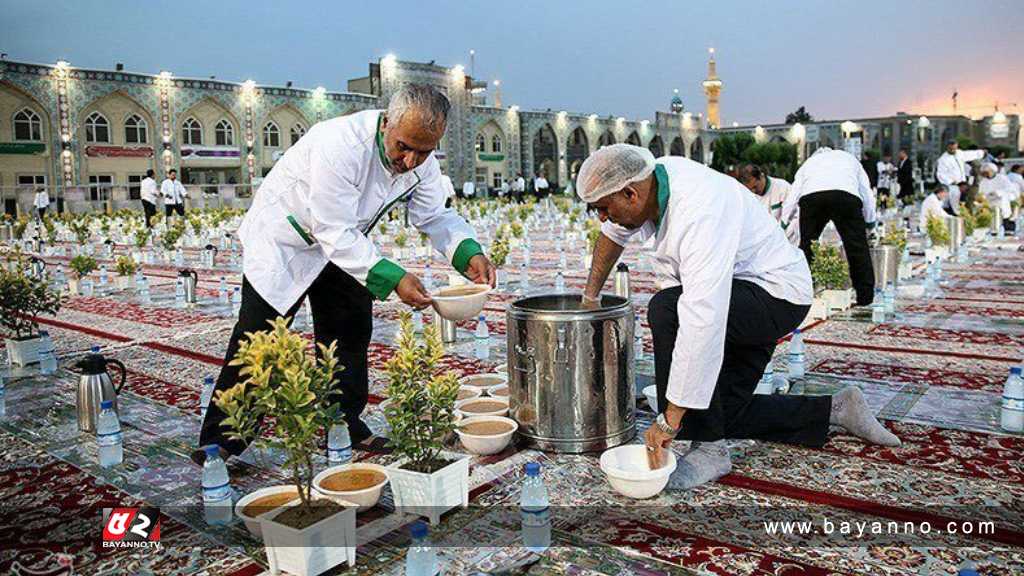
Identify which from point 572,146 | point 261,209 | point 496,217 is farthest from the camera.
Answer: point 572,146

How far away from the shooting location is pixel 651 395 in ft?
10.0

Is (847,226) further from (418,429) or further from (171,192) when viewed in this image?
(171,192)

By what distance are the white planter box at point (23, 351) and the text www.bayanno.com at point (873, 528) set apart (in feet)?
12.6

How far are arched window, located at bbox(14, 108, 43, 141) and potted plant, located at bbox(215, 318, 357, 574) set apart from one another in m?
22.8

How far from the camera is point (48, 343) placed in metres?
4.19

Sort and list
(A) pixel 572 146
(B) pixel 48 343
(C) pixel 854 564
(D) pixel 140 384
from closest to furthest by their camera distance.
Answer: (C) pixel 854 564
(D) pixel 140 384
(B) pixel 48 343
(A) pixel 572 146

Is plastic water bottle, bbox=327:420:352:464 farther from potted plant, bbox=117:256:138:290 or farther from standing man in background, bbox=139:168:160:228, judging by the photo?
standing man in background, bbox=139:168:160:228

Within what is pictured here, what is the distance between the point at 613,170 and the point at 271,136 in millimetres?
25968

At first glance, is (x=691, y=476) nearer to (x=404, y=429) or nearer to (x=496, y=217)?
(x=404, y=429)

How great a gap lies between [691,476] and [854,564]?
56cm

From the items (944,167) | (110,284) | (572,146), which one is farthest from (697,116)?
(110,284)

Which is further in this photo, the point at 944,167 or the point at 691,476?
the point at 944,167

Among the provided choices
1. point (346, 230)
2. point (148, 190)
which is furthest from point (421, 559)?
point (148, 190)

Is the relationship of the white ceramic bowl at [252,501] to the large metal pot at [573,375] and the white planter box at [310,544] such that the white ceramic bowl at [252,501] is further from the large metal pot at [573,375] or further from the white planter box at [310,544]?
the large metal pot at [573,375]
